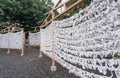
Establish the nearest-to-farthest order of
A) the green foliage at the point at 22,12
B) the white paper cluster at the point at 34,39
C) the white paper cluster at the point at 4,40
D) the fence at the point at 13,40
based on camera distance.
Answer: the fence at the point at 13,40, the white paper cluster at the point at 4,40, the white paper cluster at the point at 34,39, the green foliage at the point at 22,12

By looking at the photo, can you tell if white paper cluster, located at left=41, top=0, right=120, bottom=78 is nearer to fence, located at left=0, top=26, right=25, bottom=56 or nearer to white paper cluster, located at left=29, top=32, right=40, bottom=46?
fence, located at left=0, top=26, right=25, bottom=56

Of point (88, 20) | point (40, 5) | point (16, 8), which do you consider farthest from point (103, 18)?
point (40, 5)

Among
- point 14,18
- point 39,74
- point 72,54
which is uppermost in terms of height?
point 14,18

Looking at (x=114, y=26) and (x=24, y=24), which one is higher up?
(x=24, y=24)

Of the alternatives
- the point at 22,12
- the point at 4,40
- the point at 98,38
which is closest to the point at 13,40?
the point at 4,40

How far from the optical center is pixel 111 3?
51.8 inches

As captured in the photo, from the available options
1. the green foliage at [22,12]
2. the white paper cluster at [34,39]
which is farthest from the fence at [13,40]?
the green foliage at [22,12]

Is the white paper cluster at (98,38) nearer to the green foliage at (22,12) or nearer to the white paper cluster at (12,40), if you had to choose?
the white paper cluster at (12,40)

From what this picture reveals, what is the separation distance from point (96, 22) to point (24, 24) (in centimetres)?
1187

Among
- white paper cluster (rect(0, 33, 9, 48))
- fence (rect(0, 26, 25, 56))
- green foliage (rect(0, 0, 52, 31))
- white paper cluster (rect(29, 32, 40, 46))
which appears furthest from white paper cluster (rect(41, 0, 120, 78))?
green foliage (rect(0, 0, 52, 31))

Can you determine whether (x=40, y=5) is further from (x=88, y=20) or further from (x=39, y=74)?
(x=88, y=20)

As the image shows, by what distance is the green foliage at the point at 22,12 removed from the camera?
12312 millimetres

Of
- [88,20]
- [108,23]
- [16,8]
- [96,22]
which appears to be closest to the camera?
[108,23]

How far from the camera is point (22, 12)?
1270 cm
